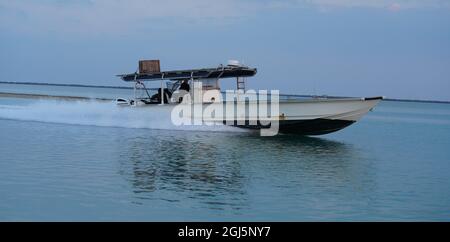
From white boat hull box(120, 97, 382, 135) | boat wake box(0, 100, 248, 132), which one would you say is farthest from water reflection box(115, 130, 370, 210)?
boat wake box(0, 100, 248, 132)

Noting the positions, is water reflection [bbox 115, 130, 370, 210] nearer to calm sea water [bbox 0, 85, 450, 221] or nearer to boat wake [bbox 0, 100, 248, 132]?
calm sea water [bbox 0, 85, 450, 221]

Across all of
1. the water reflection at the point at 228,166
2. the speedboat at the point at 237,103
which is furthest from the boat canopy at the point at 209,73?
the water reflection at the point at 228,166

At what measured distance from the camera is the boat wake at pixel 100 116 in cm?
3142

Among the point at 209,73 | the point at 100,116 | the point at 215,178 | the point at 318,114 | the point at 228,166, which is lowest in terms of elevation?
the point at 215,178

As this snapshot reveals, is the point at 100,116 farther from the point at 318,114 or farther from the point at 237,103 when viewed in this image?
the point at 318,114

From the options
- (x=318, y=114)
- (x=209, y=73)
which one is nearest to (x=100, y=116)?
(x=209, y=73)

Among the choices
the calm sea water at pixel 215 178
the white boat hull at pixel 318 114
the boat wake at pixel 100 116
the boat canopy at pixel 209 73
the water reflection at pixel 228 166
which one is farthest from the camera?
the boat wake at pixel 100 116

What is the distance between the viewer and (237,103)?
27344mm

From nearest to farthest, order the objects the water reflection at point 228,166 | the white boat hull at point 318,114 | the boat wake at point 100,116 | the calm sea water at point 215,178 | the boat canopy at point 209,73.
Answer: the calm sea water at point 215,178, the water reflection at point 228,166, the white boat hull at point 318,114, the boat canopy at point 209,73, the boat wake at point 100,116

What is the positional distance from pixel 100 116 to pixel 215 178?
65.3ft

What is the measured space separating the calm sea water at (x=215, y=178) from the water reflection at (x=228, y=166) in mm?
33

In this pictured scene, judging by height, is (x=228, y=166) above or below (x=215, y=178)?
above

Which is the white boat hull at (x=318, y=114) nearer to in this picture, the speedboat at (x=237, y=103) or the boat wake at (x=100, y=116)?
the speedboat at (x=237, y=103)

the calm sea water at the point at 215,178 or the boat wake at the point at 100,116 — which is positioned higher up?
the boat wake at the point at 100,116
